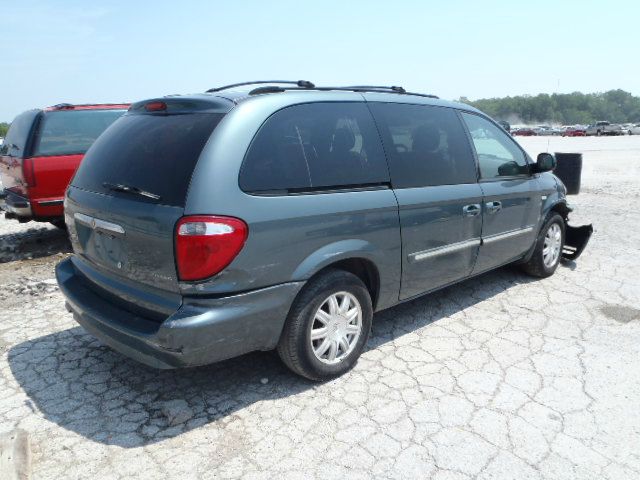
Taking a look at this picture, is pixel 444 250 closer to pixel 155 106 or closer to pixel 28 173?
pixel 155 106

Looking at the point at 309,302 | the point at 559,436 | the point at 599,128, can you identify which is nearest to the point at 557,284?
the point at 559,436

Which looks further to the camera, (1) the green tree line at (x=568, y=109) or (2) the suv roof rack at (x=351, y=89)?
(1) the green tree line at (x=568, y=109)

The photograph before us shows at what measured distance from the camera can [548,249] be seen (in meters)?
5.26

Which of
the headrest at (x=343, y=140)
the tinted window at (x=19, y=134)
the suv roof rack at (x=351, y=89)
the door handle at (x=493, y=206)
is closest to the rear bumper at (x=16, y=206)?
the tinted window at (x=19, y=134)

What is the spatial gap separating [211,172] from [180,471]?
1.49 m

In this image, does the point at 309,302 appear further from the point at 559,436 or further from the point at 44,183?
the point at 44,183

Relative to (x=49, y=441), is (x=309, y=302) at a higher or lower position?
higher

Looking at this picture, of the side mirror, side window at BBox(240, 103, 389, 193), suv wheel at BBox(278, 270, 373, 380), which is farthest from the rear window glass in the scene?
the side mirror

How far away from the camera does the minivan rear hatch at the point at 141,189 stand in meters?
2.62

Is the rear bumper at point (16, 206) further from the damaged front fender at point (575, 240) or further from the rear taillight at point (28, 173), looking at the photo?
the damaged front fender at point (575, 240)

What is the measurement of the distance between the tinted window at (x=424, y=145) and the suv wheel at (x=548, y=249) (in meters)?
1.51

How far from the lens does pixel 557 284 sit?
512 centimetres

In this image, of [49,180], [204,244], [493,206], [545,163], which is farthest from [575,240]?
[49,180]

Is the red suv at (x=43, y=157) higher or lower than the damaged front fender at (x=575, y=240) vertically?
higher
